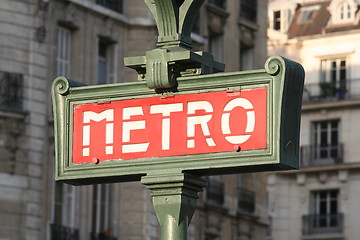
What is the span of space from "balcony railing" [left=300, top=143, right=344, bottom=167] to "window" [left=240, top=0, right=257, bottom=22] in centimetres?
1593

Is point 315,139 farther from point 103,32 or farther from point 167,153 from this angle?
point 167,153

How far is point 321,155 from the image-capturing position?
215 ft

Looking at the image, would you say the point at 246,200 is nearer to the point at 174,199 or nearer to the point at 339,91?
the point at 339,91

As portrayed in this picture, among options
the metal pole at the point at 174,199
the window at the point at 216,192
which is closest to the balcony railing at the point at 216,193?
the window at the point at 216,192

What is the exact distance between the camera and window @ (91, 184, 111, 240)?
40281 millimetres

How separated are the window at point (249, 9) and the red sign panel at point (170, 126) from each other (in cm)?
4029

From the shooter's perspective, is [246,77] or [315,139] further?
[315,139]

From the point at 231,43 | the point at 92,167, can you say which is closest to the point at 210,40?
the point at 231,43

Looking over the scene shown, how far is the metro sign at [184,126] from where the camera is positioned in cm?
860

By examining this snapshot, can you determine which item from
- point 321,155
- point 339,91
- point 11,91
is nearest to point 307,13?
point 339,91

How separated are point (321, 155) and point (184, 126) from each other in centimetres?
5708

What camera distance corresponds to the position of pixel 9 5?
37469 mm

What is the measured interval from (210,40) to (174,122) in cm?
3930

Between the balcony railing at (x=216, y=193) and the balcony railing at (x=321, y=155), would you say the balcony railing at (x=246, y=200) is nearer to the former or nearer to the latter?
the balcony railing at (x=216, y=193)
